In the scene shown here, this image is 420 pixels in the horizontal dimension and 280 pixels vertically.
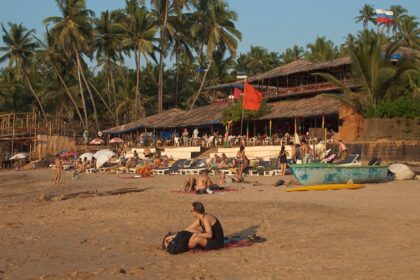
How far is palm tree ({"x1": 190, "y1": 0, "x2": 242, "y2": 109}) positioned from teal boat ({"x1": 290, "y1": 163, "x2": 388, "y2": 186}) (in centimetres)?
2881

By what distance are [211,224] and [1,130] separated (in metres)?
35.3

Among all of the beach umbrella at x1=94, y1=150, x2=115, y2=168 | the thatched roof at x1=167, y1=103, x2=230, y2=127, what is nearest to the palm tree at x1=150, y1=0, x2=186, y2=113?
the thatched roof at x1=167, y1=103, x2=230, y2=127

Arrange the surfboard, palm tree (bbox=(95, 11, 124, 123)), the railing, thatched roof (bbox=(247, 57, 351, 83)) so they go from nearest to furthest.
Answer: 1. the surfboard
2. thatched roof (bbox=(247, 57, 351, 83))
3. the railing
4. palm tree (bbox=(95, 11, 124, 123))

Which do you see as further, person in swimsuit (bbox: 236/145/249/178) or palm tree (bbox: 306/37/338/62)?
palm tree (bbox: 306/37/338/62)

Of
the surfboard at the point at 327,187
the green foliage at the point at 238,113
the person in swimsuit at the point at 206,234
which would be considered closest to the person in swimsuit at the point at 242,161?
the surfboard at the point at 327,187

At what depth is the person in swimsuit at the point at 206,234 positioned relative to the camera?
→ 6664mm

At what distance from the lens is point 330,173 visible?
13859 millimetres

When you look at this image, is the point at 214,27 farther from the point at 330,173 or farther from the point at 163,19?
the point at 330,173

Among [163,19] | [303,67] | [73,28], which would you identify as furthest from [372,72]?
[73,28]

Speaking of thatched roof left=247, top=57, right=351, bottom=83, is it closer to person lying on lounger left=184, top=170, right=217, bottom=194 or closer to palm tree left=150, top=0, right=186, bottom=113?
palm tree left=150, top=0, right=186, bottom=113

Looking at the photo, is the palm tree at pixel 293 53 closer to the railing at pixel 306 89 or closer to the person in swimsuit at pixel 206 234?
the railing at pixel 306 89

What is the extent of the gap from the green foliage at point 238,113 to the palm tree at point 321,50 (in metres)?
11.4

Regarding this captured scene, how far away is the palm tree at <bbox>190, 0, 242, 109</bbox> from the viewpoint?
41.9m

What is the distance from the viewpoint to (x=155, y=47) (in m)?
43.7
